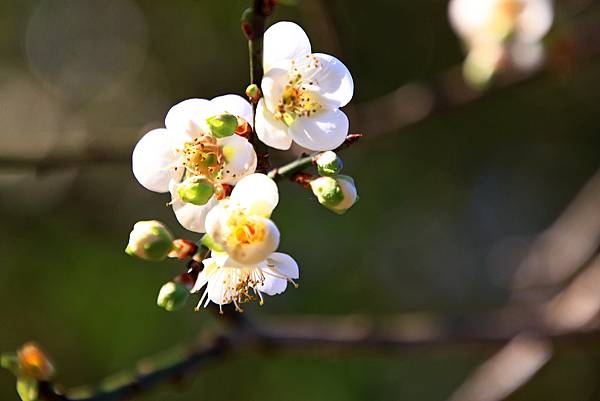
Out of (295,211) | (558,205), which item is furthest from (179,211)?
(558,205)

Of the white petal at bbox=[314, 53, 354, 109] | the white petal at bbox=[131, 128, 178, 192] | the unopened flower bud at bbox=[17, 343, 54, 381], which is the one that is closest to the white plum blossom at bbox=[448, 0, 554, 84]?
the white petal at bbox=[314, 53, 354, 109]

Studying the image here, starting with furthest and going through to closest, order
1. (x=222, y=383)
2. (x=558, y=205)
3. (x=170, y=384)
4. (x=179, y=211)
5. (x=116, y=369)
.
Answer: (x=558, y=205), (x=222, y=383), (x=116, y=369), (x=170, y=384), (x=179, y=211)

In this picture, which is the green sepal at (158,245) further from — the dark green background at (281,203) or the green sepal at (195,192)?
the dark green background at (281,203)

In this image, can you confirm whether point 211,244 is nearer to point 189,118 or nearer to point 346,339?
point 189,118

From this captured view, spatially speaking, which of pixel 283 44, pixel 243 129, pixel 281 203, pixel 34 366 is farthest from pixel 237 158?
pixel 281 203

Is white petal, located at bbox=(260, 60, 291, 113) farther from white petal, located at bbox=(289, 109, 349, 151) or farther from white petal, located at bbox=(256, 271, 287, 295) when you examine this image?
white petal, located at bbox=(256, 271, 287, 295)

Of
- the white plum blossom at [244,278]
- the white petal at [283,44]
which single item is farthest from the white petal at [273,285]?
the white petal at [283,44]

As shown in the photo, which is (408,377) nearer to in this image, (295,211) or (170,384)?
(295,211)
